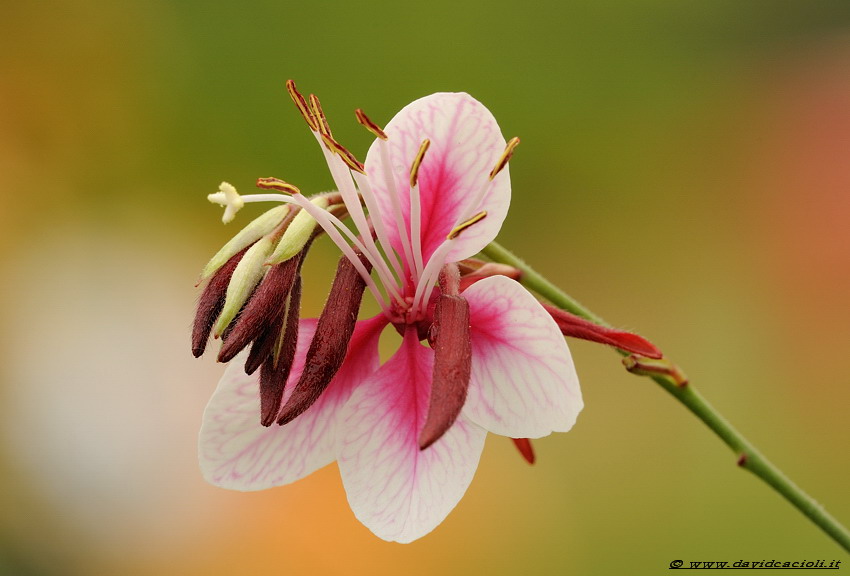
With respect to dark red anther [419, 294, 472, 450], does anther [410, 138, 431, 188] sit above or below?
above

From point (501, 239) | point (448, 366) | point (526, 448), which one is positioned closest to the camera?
point (448, 366)

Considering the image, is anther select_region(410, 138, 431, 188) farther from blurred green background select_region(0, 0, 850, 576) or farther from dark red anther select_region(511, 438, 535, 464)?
blurred green background select_region(0, 0, 850, 576)

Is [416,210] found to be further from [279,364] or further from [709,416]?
[709,416]

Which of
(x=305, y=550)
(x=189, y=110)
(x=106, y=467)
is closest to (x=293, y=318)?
(x=305, y=550)

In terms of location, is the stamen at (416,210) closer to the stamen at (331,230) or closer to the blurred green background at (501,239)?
the stamen at (331,230)

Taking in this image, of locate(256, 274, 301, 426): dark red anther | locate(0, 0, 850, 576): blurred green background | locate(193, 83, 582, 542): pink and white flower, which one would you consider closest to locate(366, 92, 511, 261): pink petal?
locate(193, 83, 582, 542): pink and white flower

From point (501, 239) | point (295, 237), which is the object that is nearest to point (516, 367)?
point (295, 237)

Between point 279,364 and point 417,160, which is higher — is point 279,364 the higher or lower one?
the lower one
